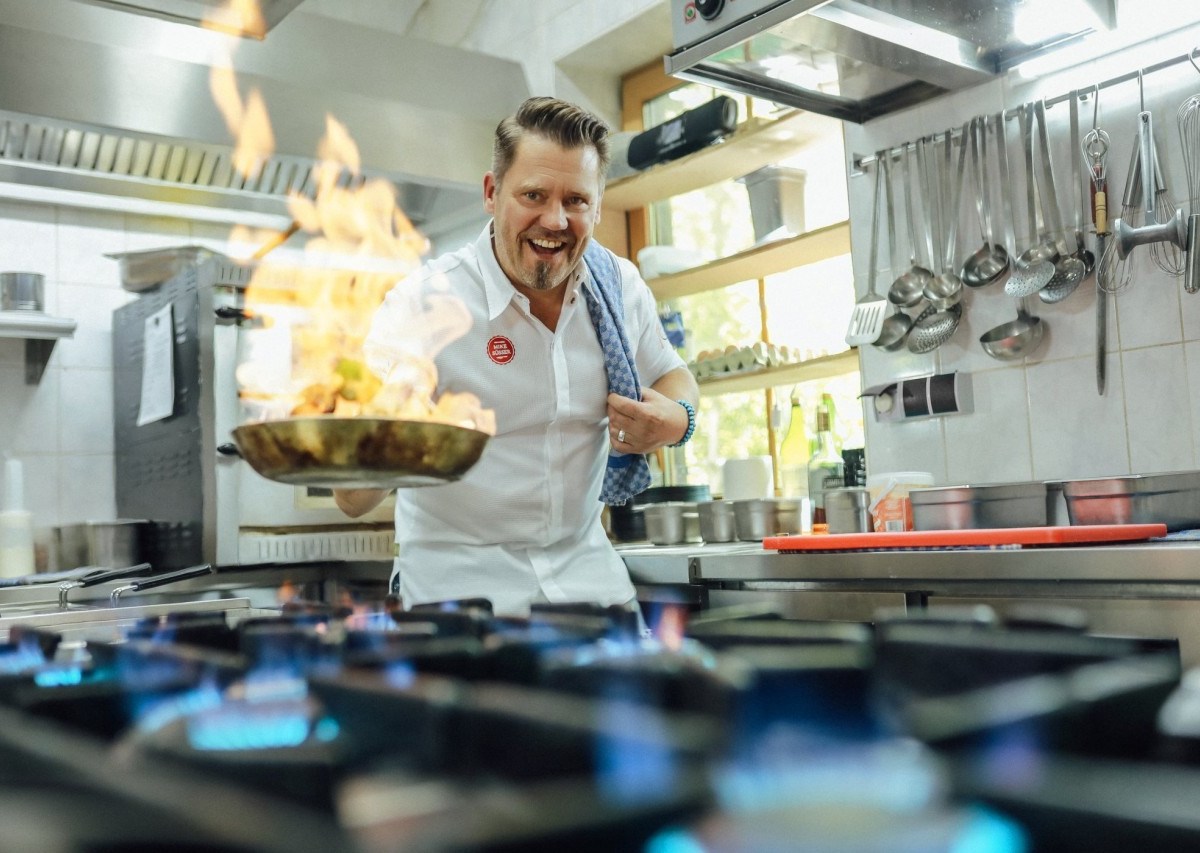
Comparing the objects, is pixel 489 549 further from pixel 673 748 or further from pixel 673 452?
pixel 673 452

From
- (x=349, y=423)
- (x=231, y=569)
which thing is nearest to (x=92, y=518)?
(x=231, y=569)

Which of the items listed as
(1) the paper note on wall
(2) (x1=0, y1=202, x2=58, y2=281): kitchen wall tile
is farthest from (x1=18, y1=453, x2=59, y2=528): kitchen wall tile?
(2) (x1=0, y1=202, x2=58, y2=281): kitchen wall tile

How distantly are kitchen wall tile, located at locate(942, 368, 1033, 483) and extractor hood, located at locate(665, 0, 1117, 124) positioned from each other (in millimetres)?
672

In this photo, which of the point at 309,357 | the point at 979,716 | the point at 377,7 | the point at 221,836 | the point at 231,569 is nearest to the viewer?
the point at 221,836

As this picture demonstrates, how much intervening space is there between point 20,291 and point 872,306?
2.28 metres

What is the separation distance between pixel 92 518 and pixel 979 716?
337cm

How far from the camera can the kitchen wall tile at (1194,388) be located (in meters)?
2.10

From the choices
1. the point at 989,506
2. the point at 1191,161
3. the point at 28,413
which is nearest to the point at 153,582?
the point at 989,506

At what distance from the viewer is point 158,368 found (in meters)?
3.04

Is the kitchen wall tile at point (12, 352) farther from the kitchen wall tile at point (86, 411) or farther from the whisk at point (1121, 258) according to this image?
the whisk at point (1121, 258)

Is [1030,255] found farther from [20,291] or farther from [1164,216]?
[20,291]

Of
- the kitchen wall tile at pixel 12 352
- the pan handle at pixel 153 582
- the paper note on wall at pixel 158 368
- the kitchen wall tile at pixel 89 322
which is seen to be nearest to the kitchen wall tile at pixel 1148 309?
the pan handle at pixel 153 582

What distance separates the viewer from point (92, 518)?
333cm

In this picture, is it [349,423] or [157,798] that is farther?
[349,423]
